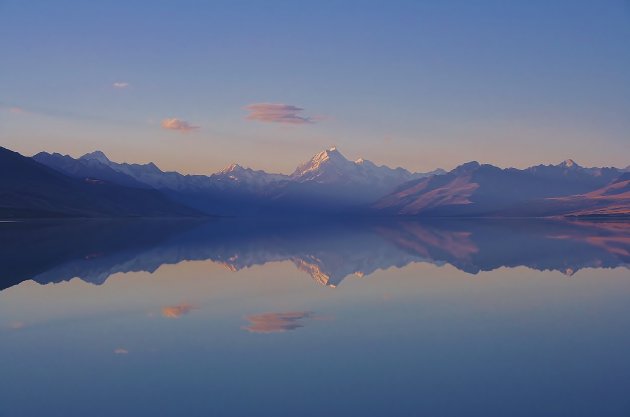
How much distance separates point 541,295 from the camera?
37.1 m

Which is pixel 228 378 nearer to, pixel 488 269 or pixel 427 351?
pixel 427 351

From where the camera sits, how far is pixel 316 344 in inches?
950

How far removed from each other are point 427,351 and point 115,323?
15.8m

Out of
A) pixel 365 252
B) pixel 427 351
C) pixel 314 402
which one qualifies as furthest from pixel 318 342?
pixel 365 252

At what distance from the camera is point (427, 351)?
903 inches

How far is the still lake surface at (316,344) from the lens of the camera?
1727 cm

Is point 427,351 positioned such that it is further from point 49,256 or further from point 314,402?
point 49,256

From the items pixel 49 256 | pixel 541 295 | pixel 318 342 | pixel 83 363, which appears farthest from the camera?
pixel 49 256

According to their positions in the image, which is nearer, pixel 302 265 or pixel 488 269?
pixel 488 269

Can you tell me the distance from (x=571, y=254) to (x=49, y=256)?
198ft

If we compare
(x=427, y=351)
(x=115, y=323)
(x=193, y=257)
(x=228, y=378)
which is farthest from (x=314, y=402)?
(x=193, y=257)

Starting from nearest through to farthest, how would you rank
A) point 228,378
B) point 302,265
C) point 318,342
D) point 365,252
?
point 228,378 < point 318,342 < point 302,265 < point 365,252

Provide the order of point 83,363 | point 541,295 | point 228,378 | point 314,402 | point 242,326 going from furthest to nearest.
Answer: point 541,295 < point 242,326 < point 83,363 < point 228,378 < point 314,402

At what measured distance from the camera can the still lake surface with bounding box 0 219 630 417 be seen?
17266 millimetres
